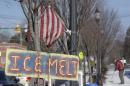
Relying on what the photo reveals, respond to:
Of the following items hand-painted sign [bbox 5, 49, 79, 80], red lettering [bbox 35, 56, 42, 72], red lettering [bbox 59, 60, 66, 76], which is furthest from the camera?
red lettering [bbox 59, 60, 66, 76]

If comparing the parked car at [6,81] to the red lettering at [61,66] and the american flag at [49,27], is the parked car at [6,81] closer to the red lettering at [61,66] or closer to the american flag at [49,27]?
the american flag at [49,27]

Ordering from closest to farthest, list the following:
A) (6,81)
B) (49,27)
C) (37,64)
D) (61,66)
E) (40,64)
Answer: (37,64), (40,64), (61,66), (49,27), (6,81)

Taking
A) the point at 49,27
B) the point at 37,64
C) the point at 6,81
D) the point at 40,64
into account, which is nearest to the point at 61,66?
the point at 40,64

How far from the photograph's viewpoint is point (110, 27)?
42.4m

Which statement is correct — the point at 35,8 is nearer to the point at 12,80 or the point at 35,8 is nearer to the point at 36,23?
the point at 36,23

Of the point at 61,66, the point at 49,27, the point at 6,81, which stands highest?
the point at 49,27

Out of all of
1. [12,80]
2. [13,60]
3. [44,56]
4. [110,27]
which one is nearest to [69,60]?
[44,56]

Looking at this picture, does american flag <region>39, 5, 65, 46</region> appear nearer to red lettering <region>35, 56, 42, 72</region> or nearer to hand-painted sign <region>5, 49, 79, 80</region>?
hand-painted sign <region>5, 49, 79, 80</region>

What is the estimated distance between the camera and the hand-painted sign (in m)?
9.02

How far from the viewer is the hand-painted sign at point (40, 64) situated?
902cm

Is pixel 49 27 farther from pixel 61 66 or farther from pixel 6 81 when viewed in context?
pixel 6 81

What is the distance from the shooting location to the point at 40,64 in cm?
947

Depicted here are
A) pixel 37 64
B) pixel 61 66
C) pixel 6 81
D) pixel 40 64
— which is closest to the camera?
pixel 37 64

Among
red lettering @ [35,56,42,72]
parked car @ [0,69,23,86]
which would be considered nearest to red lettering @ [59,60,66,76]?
red lettering @ [35,56,42,72]
